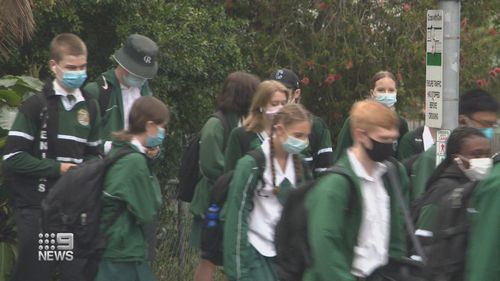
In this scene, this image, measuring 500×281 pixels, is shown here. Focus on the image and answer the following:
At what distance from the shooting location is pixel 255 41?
48.4ft

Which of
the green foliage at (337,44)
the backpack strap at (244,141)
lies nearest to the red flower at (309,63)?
the green foliage at (337,44)

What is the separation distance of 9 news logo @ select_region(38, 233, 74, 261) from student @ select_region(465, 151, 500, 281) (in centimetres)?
267

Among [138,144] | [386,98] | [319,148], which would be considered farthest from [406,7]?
[138,144]

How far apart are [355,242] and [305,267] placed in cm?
30

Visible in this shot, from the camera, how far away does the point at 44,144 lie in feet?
25.0

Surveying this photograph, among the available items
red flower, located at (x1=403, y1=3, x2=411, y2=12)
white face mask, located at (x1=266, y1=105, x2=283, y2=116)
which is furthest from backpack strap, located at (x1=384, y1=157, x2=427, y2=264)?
red flower, located at (x1=403, y1=3, x2=411, y2=12)

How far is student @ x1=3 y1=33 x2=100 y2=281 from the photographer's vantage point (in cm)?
753

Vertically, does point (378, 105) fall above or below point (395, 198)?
above

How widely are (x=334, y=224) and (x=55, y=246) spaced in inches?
94.7

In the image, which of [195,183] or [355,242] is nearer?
[355,242]

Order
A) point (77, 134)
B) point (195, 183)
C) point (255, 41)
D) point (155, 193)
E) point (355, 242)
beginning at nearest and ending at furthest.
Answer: point (355, 242) → point (155, 193) → point (77, 134) → point (195, 183) → point (255, 41)

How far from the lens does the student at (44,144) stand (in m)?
7.53

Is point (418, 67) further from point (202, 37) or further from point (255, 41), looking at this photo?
point (202, 37)

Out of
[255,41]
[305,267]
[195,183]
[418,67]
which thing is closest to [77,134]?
[195,183]
